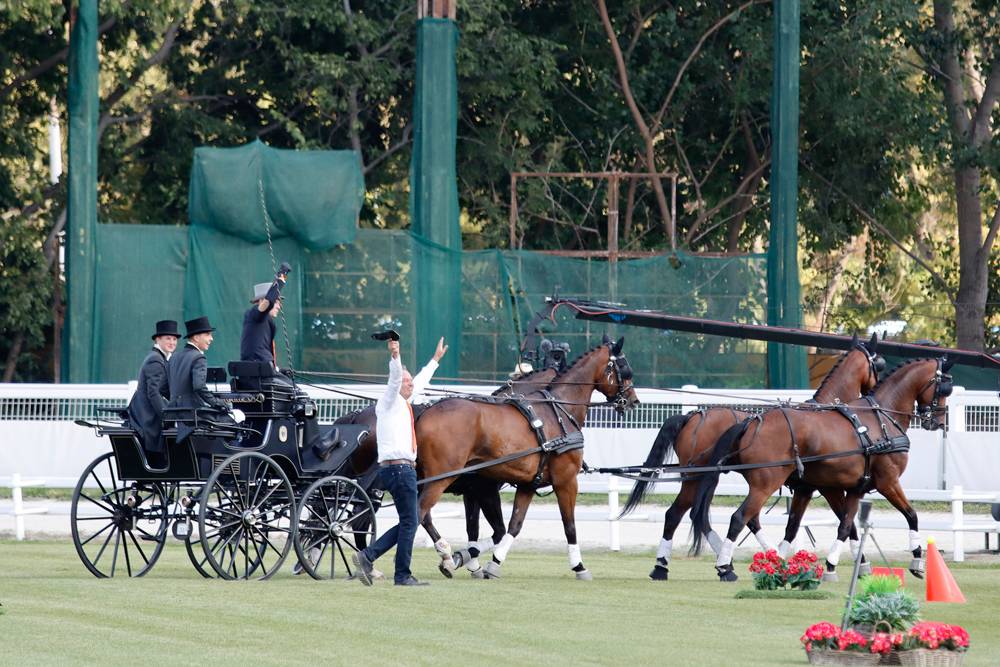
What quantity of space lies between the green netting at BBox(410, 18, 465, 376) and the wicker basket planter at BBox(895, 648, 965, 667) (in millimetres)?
13674

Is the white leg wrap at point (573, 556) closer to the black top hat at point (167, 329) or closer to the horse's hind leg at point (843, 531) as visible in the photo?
the horse's hind leg at point (843, 531)

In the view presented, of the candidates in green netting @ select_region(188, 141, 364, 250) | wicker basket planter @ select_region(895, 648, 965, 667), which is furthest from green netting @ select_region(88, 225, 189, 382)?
wicker basket planter @ select_region(895, 648, 965, 667)

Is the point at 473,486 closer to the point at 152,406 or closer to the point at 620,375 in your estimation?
the point at 620,375

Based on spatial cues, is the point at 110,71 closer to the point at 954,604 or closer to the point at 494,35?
the point at 494,35

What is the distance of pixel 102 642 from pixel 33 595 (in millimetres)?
2388

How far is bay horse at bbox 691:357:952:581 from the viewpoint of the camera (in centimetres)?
1478

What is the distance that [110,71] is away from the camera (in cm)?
2984

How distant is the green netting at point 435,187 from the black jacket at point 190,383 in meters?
9.28

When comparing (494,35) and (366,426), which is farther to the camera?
(494,35)

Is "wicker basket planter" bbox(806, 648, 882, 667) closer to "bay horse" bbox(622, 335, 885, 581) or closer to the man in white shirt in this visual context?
the man in white shirt

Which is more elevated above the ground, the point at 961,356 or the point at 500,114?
the point at 500,114

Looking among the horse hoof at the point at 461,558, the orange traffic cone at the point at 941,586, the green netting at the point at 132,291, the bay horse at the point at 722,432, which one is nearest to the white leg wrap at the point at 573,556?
the horse hoof at the point at 461,558

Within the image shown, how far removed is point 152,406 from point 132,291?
965 cm

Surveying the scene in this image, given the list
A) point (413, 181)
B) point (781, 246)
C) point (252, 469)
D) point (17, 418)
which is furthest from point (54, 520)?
point (781, 246)
